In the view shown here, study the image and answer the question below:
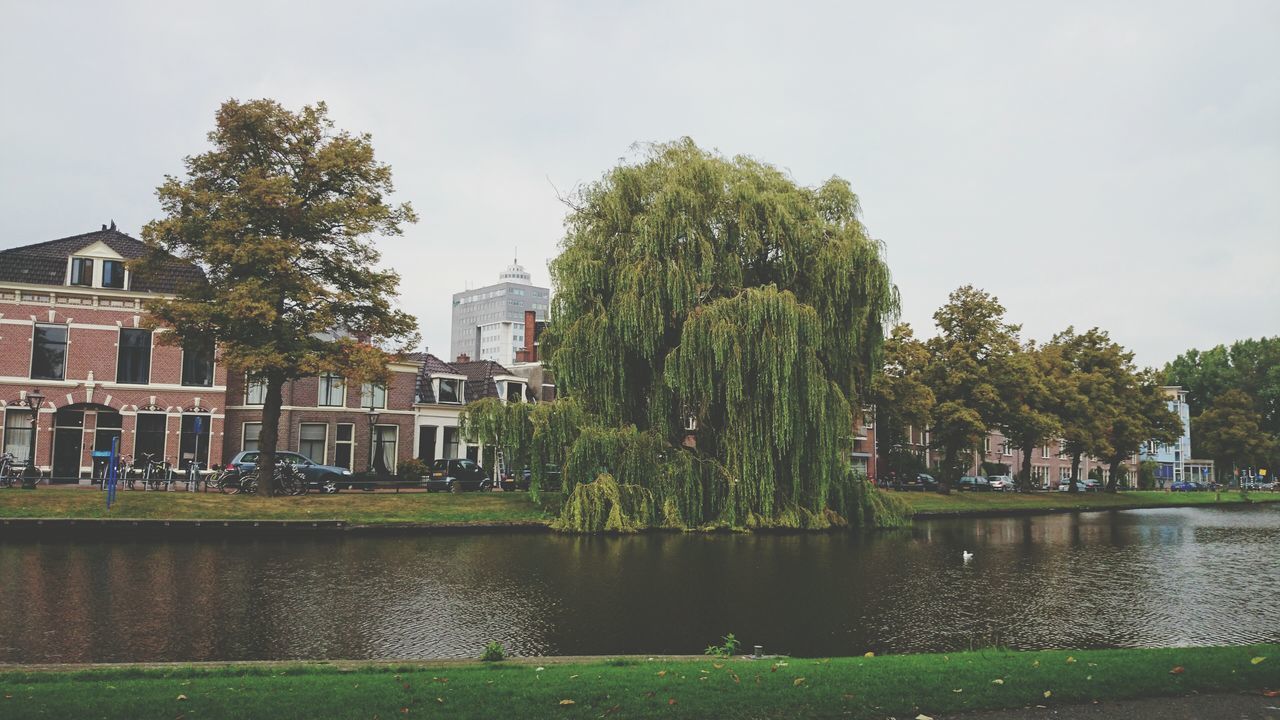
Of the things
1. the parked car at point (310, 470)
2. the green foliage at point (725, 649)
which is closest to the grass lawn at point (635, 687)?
the green foliage at point (725, 649)

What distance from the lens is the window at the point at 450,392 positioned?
48.8 m

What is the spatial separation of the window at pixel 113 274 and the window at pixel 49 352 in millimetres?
2571

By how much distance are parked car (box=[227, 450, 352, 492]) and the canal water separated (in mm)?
8354

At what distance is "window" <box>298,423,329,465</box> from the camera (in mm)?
43875

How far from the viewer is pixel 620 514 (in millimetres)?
29016

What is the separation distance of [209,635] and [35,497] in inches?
733

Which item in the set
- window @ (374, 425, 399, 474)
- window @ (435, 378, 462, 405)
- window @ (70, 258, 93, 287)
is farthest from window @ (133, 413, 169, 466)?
window @ (435, 378, 462, 405)

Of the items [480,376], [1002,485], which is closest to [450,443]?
[480,376]

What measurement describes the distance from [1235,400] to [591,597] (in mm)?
105988

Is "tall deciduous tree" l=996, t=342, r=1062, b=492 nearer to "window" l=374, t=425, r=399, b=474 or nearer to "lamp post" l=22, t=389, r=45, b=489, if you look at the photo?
"window" l=374, t=425, r=399, b=474

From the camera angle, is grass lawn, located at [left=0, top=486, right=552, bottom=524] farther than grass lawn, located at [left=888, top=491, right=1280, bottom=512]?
No

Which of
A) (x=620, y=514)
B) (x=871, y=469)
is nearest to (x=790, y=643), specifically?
(x=620, y=514)

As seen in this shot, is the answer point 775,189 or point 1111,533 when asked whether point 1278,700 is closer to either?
point 775,189

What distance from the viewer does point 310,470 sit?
35969mm
